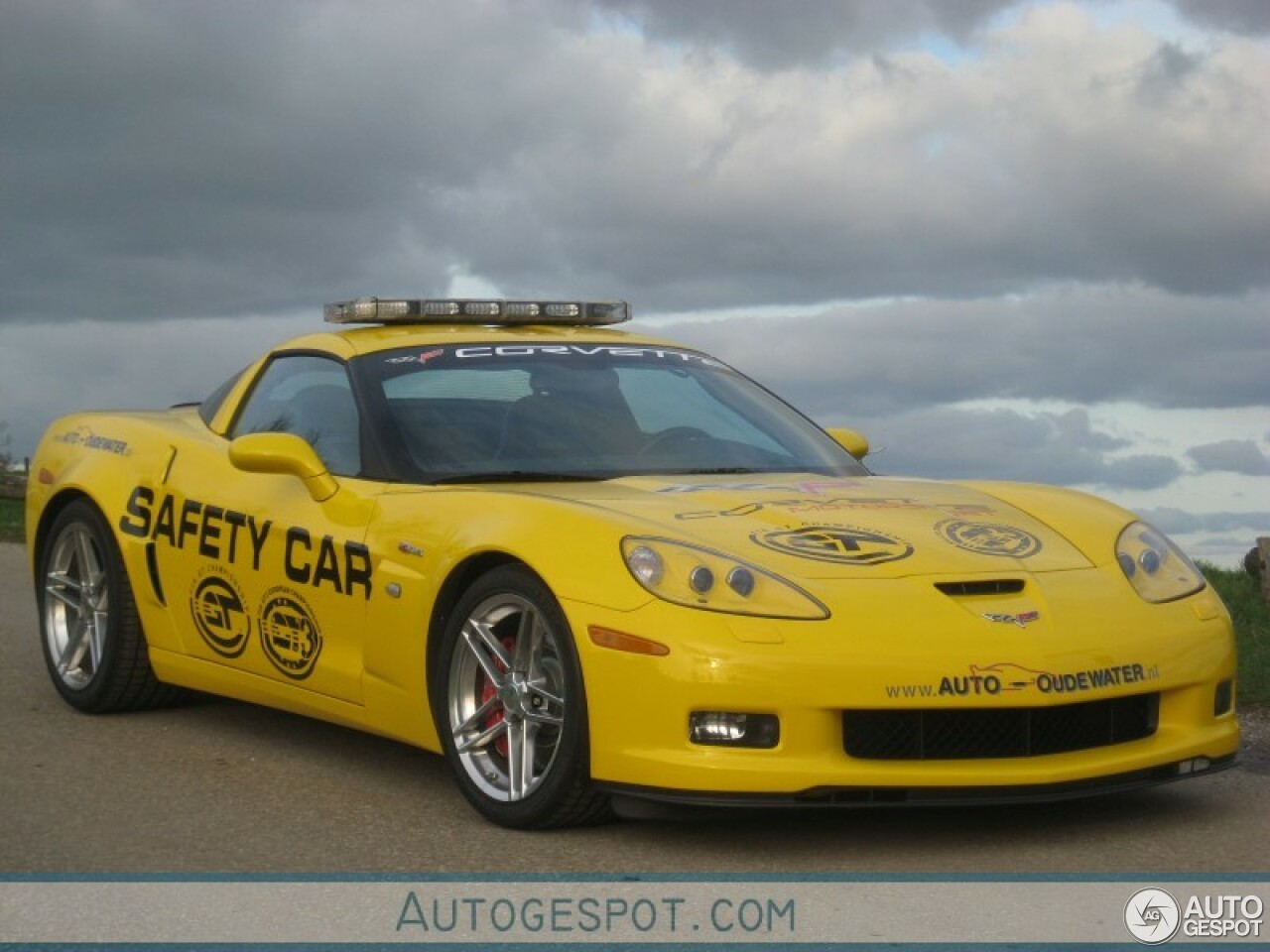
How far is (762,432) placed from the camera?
282 inches

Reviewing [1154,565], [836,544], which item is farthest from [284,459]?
[1154,565]

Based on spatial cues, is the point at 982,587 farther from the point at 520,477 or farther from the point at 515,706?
the point at 520,477

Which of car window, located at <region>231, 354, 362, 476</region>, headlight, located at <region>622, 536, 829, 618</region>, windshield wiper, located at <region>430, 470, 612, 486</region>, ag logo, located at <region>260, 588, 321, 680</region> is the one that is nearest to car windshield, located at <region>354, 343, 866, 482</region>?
windshield wiper, located at <region>430, 470, 612, 486</region>

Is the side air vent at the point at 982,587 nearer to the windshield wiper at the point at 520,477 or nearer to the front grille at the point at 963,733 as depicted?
the front grille at the point at 963,733

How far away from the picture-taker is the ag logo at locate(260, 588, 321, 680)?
641cm

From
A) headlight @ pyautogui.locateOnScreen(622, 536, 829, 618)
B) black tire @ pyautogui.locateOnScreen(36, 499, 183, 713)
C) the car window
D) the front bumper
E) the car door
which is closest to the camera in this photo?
the front bumper

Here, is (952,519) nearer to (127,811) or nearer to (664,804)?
(664,804)

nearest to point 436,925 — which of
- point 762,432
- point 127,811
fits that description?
point 127,811

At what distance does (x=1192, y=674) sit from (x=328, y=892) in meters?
2.45

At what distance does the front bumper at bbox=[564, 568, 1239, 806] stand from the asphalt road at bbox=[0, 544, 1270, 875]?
0.19 m

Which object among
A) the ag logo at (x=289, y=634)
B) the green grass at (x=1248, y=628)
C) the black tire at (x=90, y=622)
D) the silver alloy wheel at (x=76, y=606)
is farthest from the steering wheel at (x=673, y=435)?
the green grass at (x=1248, y=628)

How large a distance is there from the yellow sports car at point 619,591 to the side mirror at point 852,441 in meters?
0.04

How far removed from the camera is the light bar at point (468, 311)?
760cm

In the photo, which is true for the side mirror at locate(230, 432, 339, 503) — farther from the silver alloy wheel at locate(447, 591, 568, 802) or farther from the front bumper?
the front bumper
